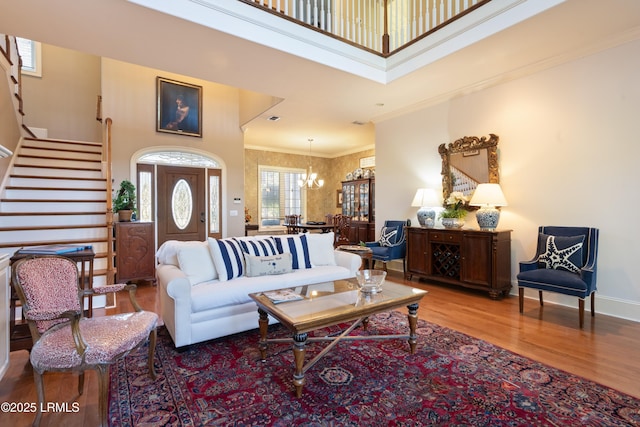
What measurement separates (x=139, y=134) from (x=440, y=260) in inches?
229

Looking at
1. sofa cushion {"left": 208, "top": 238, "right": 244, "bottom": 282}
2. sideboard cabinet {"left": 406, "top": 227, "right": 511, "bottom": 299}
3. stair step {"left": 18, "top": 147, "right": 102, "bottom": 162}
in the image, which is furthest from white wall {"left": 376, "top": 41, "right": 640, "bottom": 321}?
stair step {"left": 18, "top": 147, "right": 102, "bottom": 162}

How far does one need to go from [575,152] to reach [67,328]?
4.96 metres

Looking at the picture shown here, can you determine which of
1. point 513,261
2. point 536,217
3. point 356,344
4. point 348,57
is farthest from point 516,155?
point 356,344

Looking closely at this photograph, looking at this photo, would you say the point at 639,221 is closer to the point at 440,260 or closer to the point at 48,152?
the point at 440,260

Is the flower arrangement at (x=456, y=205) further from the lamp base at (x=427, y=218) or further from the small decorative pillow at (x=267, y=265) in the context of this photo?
the small decorative pillow at (x=267, y=265)

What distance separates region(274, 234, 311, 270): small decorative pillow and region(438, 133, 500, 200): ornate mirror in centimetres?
257

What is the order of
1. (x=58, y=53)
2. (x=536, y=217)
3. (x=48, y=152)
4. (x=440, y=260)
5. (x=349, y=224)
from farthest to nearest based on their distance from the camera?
(x=349, y=224)
(x=58, y=53)
(x=48, y=152)
(x=440, y=260)
(x=536, y=217)

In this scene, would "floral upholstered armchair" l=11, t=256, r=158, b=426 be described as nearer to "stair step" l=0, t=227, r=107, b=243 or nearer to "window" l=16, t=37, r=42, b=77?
"stair step" l=0, t=227, r=107, b=243

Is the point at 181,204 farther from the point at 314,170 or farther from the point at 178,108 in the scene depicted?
the point at 314,170

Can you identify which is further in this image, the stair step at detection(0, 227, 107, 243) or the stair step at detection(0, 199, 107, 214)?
the stair step at detection(0, 199, 107, 214)

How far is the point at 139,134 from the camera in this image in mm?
5879

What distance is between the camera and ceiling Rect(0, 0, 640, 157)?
2871mm

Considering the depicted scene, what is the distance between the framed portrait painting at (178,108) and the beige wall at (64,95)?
2292mm

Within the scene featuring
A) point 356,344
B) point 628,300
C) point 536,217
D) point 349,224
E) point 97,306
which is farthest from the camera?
point 349,224
